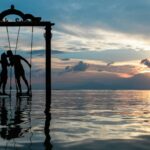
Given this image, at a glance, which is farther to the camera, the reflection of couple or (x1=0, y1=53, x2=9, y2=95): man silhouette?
(x1=0, y1=53, x2=9, y2=95): man silhouette

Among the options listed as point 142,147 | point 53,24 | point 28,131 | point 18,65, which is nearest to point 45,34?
point 53,24

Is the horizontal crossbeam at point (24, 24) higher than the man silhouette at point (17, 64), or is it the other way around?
the horizontal crossbeam at point (24, 24)

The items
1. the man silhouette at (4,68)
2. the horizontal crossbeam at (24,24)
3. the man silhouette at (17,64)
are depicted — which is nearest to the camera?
the horizontal crossbeam at (24,24)

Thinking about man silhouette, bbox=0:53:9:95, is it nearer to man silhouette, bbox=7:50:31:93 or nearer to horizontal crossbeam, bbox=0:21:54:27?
Result: man silhouette, bbox=7:50:31:93

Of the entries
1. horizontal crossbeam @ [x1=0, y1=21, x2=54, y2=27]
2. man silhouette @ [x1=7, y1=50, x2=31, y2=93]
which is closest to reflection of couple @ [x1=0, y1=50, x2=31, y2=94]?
man silhouette @ [x1=7, y1=50, x2=31, y2=93]

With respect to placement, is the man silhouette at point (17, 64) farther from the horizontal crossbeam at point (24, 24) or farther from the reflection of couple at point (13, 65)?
the horizontal crossbeam at point (24, 24)

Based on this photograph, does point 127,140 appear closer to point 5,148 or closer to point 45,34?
point 5,148

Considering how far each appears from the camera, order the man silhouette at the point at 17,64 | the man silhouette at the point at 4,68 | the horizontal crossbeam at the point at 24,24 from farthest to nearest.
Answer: the man silhouette at the point at 4,68 < the man silhouette at the point at 17,64 < the horizontal crossbeam at the point at 24,24

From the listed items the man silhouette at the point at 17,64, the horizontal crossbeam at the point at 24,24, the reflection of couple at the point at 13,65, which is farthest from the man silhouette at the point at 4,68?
the horizontal crossbeam at the point at 24,24

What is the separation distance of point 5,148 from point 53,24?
21.0 meters

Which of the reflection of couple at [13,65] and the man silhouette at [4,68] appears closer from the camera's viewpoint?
the reflection of couple at [13,65]

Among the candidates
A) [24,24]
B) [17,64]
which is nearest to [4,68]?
[17,64]

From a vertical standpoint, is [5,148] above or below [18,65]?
below

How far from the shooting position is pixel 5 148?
6352mm
